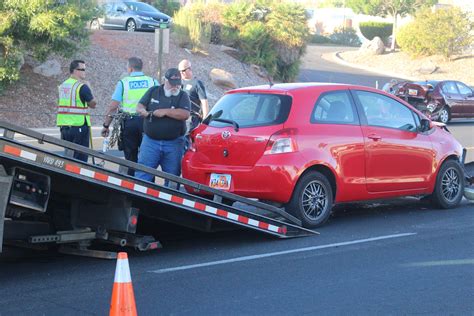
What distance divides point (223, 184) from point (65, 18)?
13.8 metres

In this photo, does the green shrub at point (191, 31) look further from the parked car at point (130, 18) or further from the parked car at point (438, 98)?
the parked car at point (438, 98)

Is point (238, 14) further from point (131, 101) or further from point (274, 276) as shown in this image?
point (274, 276)

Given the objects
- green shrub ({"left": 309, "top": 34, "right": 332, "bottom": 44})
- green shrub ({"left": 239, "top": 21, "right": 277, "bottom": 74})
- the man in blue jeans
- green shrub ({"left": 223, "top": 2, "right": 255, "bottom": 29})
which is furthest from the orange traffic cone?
green shrub ({"left": 309, "top": 34, "right": 332, "bottom": 44})

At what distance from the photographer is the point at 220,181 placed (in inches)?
358

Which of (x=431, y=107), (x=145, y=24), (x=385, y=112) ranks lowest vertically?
(x=431, y=107)

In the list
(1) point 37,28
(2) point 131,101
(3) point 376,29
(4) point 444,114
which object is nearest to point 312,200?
(2) point 131,101

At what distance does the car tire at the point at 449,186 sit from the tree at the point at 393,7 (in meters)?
48.3

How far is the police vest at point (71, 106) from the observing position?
33.3 ft

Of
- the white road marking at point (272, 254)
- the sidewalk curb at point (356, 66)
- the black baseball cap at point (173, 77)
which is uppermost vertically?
the black baseball cap at point (173, 77)

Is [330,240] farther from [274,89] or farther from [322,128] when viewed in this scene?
[274,89]

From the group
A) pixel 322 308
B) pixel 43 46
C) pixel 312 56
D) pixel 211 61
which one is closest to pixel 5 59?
pixel 43 46

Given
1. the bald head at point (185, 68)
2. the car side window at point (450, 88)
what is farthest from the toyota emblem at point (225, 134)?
the car side window at point (450, 88)

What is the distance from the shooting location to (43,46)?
2219 centimetres

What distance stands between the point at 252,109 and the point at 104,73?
17.6 meters
